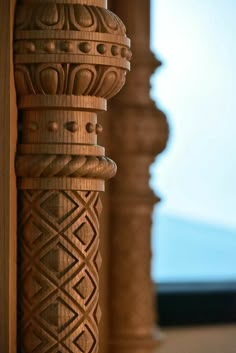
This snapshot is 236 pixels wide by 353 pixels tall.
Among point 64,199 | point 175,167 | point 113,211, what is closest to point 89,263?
point 64,199

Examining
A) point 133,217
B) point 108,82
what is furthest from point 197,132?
point 108,82

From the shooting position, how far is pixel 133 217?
6.56m

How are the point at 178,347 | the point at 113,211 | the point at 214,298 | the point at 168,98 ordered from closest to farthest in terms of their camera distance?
the point at 113,211 < the point at 178,347 < the point at 214,298 < the point at 168,98

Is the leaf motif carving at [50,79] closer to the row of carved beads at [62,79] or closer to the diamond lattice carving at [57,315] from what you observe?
the row of carved beads at [62,79]

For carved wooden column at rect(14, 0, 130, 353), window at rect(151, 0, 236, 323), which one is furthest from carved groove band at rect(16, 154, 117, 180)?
window at rect(151, 0, 236, 323)

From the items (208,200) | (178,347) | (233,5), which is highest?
(233,5)

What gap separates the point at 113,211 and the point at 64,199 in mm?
3831

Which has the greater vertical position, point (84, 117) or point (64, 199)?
point (84, 117)

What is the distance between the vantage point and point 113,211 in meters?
6.59

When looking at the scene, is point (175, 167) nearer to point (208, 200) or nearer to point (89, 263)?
point (208, 200)

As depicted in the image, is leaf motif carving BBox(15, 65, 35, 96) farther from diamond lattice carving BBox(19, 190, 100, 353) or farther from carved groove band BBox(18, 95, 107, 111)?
diamond lattice carving BBox(19, 190, 100, 353)

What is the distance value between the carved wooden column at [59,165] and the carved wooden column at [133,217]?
362 cm

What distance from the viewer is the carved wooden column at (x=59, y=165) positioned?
9.00 ft

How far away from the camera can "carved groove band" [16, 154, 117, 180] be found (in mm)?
2742
